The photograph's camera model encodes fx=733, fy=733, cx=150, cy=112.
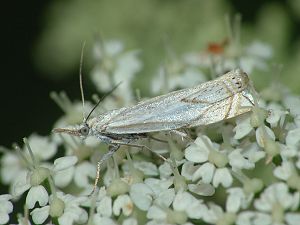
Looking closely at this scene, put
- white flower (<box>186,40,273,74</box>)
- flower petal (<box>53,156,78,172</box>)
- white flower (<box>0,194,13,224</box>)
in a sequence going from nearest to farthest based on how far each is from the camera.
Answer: white flower (<box>0,194,13,224</box>) → flower petal (<box>53,156,78,172</box>) → white flower (<box>186,40,273,74</box>)

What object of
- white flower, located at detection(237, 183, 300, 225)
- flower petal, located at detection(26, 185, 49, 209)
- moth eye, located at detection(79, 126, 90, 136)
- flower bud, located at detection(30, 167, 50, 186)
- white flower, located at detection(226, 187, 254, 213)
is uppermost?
moth eye, located at detection(79, 126, 90, 136)

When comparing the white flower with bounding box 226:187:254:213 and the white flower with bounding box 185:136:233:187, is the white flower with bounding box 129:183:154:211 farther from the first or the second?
the white flower with bounding box 226:187:254:213

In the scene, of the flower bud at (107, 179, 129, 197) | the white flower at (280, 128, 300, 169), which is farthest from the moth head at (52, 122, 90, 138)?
the white flower at (280, 128, 300, 169)

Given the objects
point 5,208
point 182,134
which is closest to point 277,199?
point 182,134

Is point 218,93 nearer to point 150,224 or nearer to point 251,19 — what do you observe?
point 150,224

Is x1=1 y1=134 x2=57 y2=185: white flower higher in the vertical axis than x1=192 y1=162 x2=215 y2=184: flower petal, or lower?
higher

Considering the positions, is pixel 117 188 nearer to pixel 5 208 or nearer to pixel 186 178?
pixel 186 178

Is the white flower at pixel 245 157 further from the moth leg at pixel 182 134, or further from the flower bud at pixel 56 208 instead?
the flower bud at pixel 56 208
